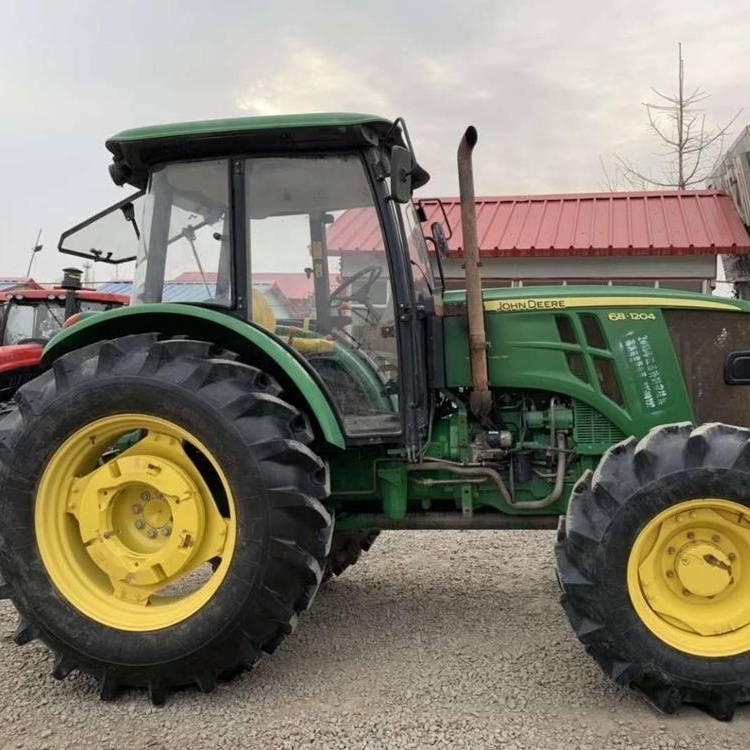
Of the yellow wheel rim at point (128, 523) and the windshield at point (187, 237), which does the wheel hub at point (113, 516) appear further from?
the windshield at point (187, 237)

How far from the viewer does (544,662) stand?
3115mm

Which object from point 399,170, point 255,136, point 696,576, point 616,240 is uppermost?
point 616,240

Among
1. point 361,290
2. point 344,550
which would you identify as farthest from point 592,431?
point 344,550

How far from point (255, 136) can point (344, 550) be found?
2190 millimetres

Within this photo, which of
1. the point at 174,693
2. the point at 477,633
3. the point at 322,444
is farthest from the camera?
the point at 477,633

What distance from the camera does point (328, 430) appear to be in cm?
301

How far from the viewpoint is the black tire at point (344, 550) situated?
4.02 metres

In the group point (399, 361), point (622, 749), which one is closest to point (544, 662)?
point (622, 749)

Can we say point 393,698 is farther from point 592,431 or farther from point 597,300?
point 597,300

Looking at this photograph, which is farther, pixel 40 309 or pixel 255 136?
pixel 40 309

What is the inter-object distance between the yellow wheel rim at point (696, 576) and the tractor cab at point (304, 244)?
3.47 ft

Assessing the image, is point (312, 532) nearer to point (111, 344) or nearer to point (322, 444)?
point (322, 444)

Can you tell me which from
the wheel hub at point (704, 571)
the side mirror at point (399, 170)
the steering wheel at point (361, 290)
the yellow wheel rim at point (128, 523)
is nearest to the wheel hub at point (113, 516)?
the yellow wheel rim at point (128, 523)

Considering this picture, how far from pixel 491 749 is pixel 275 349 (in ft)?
5.37
